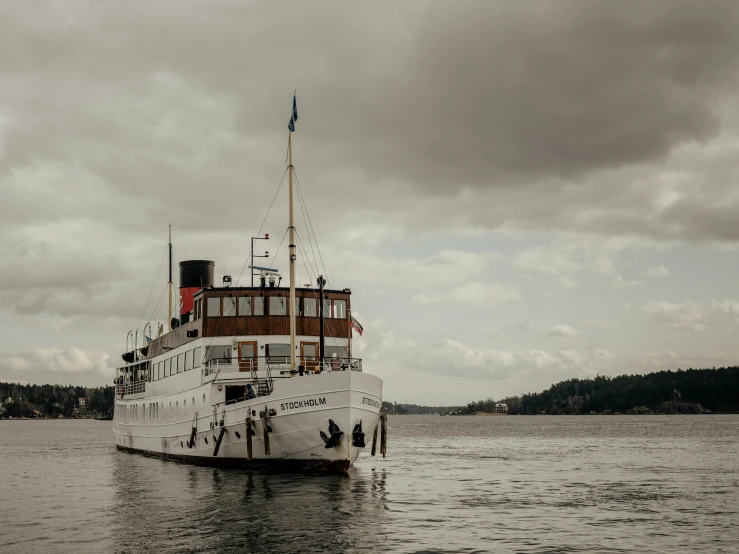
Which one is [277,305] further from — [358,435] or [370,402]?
[358,435]

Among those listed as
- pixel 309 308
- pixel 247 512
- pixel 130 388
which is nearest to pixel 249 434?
pixel 247 512

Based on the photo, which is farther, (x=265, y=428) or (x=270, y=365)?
(x=270, y=365)

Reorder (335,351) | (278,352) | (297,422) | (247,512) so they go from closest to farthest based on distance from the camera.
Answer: (247,512) < (297,422) < (278,352) < (335,351)

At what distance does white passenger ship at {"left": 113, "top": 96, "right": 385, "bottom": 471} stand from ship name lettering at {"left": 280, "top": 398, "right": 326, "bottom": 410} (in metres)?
0.04

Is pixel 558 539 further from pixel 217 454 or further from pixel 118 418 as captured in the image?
pixel 118 418

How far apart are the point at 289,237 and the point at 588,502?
59.1 ft

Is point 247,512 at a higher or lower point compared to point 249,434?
lower

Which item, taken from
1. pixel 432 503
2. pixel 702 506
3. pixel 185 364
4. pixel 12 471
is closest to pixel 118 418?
pixel 12 471

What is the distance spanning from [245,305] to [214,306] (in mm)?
1610

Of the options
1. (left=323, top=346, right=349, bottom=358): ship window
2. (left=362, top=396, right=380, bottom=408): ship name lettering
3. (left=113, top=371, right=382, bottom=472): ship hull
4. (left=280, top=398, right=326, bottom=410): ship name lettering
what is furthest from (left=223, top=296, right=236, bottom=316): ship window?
(left=362, top=396, right=380, bottom=408): ship name lettering

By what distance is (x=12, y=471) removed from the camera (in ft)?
162

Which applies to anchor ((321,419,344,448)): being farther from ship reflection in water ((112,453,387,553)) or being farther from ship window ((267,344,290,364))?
ship window ((267,344,290,364))

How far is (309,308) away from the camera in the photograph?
1609 inches

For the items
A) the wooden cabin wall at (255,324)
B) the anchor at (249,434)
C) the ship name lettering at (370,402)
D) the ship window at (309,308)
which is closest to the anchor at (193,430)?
the wooden cabin wall at (255,324)
